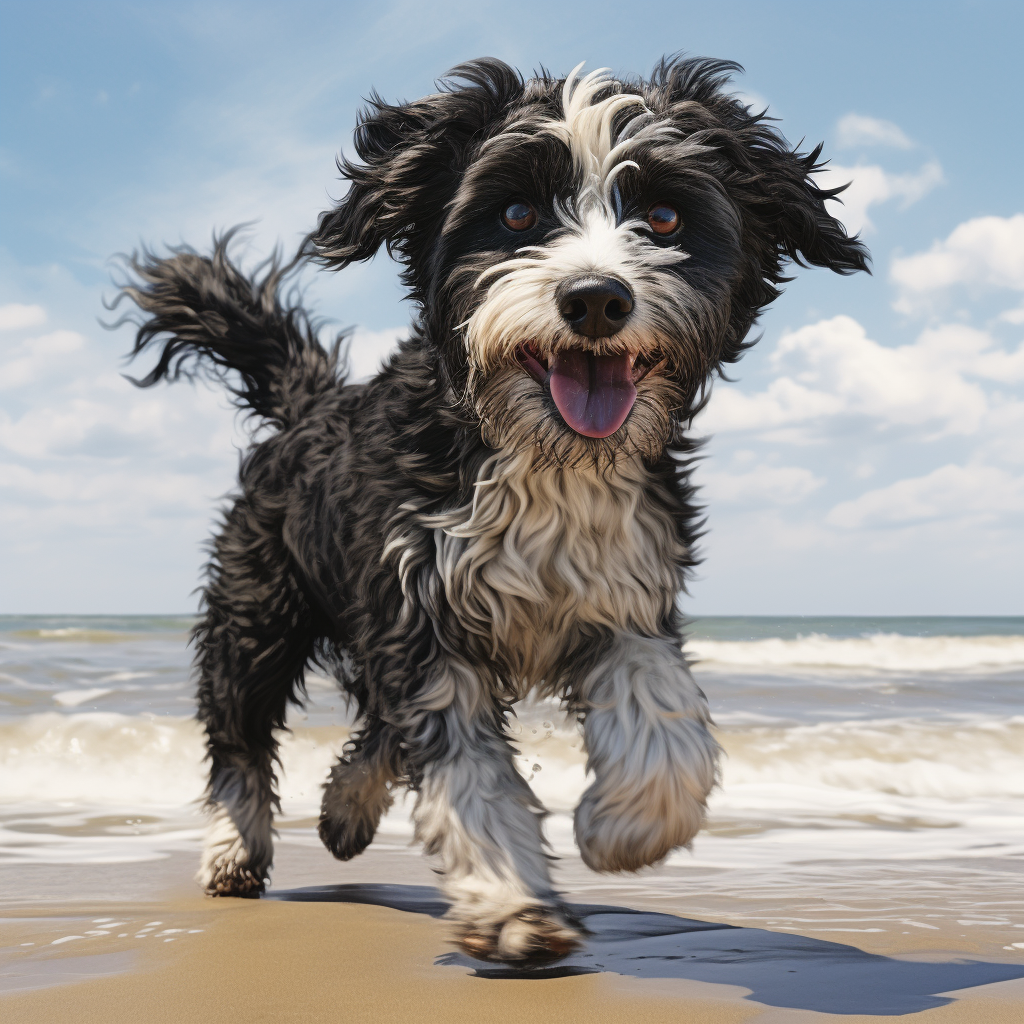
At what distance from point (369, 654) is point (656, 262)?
1369mm

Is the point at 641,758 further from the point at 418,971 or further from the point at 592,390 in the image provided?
the point at 592,390

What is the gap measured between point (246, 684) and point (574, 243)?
2.32 m

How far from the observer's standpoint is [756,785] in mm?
7164

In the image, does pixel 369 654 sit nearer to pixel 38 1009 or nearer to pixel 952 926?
pixel 38 1009

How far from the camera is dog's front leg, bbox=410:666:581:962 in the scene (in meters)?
2.71

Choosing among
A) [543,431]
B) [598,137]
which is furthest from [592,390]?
[598,137]

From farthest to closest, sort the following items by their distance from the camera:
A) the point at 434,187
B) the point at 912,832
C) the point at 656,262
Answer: the point at 912,832
the point at 434,187
the point at 656,262

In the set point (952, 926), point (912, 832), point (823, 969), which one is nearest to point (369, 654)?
point (823, 969)

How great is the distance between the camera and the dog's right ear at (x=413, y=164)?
315 cm

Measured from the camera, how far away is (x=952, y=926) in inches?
140

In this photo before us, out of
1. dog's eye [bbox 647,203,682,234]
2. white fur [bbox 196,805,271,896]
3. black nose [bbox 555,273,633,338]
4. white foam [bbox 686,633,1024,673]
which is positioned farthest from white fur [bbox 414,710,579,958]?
white foam [bbox 686,633,1024,673]

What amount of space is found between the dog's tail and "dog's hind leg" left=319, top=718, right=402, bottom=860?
134 cm

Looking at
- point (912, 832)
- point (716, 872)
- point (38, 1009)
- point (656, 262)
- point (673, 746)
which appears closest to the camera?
point (38, 1009)

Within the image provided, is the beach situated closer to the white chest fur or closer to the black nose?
the white chest fur
